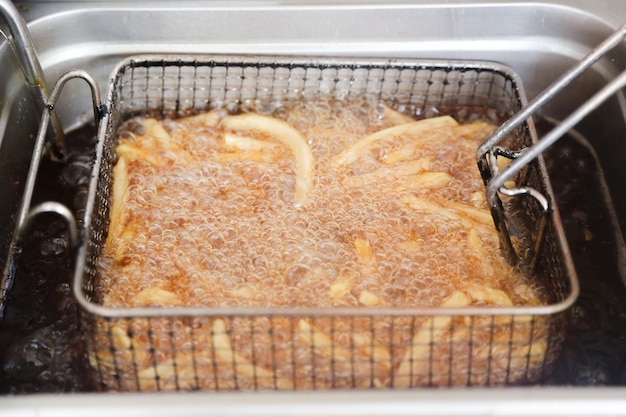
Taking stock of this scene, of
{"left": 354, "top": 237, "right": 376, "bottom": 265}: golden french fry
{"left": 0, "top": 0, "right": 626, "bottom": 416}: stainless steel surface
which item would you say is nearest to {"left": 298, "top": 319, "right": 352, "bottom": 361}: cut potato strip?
{"left": 354, "top": 237, "right": 376, "bottom": 265}: golden french fry

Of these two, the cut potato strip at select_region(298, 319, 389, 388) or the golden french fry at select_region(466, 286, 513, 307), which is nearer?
the cut potato strip at select_region(298, 319, 389, 388)

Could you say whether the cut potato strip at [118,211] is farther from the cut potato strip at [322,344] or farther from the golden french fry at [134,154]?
the cut potato strip at [322,344]

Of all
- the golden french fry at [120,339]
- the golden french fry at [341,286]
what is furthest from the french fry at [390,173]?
the golden french fry at [120,339]

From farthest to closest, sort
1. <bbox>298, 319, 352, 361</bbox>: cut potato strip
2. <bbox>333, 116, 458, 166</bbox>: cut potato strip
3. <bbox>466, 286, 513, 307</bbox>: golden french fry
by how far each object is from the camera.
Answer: <bbox>333, 116, 458, 166</bbox>: cut potato strip < <bbox>466, 286, 513, 307</bbox>: golden french fry < <bbox>298, 319, 352, 361</bbox>: cut potato strip

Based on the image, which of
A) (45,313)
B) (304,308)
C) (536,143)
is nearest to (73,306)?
(45,313)

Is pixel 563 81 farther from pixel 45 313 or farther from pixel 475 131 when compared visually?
pixel 45 313

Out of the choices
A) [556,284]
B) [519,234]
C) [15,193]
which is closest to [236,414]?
[556,284]

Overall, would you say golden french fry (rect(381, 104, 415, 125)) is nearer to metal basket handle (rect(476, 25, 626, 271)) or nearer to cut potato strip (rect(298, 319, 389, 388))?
metal basket handle (rect(476, 25, 626, 271))

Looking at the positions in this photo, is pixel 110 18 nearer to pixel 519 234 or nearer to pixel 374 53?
pixel 374 53
